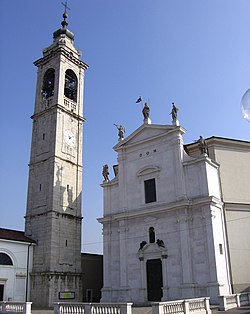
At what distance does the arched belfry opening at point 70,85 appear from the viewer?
3546 cm

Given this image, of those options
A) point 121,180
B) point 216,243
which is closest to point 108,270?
point 121,180

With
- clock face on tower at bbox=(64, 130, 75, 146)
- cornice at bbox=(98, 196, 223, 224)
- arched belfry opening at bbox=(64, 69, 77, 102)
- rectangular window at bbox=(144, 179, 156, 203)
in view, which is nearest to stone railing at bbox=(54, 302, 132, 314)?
cornice at bbox=(98, 196, 223, 224)

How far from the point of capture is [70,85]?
36.0m

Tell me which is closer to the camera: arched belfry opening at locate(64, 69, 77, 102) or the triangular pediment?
the triangular pediment

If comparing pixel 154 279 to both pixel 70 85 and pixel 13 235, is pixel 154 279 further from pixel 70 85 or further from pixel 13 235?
pixel 70 85

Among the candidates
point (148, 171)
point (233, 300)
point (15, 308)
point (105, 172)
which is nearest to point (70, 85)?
point (105, 172)

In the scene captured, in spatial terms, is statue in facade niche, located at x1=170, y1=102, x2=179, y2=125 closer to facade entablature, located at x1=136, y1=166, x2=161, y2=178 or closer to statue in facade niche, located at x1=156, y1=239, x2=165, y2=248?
facade entablature, located at x1=136, y1=166, x2=161, y2=178

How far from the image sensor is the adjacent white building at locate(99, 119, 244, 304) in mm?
21891

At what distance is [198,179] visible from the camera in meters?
23.5

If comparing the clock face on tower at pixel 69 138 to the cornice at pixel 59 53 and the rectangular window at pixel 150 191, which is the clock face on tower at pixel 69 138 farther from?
the rectangular window at pixel 150 191

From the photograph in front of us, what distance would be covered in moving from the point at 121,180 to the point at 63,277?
9.03m

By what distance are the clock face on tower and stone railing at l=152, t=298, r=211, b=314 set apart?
20187mm

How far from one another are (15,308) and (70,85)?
76.0ft

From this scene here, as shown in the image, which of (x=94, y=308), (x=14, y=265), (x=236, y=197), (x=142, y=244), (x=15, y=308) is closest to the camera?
(x=94, y=308)
